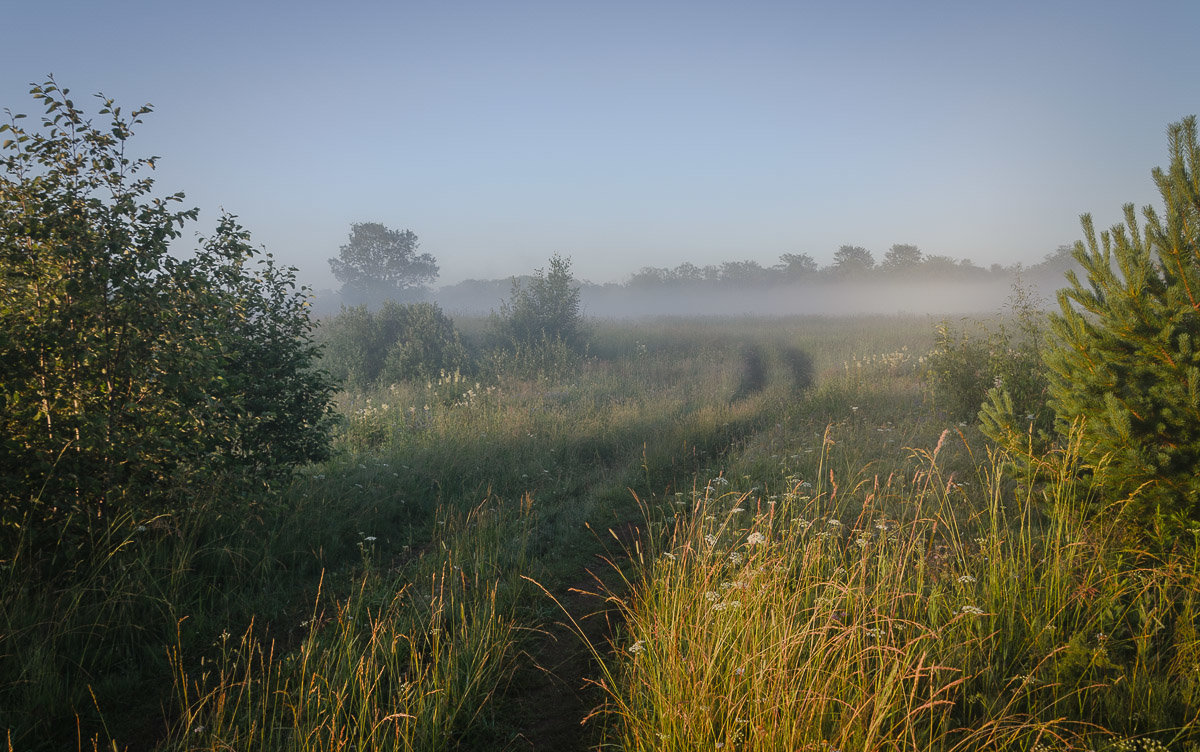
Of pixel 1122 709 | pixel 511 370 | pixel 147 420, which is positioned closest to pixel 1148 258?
pixel 1122 709

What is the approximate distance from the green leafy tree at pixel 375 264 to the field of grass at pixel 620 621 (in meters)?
61.4

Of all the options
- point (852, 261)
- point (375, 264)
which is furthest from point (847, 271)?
point (375, 264)

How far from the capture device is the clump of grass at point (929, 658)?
254cm

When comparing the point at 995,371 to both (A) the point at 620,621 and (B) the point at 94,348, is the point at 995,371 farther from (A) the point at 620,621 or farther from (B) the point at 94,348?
(B) the point at 94,348

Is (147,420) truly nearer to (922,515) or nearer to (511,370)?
(922,515)

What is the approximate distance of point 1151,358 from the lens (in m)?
3.82

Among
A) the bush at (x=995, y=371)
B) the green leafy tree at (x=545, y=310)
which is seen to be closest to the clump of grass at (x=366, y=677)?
the bush at (x=995, y=371)

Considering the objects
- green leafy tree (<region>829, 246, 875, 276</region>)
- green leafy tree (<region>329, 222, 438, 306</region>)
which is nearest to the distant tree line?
green leafy tree (<region>829, 246, 875, 276</region>)

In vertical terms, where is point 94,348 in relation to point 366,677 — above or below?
above

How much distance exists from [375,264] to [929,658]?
2690 inches

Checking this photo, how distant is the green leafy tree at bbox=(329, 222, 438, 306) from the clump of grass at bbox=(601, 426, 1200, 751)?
6461cm

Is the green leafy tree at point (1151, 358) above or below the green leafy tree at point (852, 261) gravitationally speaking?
below

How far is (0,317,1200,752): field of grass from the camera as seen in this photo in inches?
107

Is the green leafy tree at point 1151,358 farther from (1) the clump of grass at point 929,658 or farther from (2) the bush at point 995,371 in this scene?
(2) the bush at point 995,371
